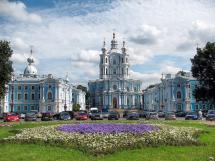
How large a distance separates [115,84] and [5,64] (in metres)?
96.0

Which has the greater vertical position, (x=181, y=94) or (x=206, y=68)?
(x=206, y=68)

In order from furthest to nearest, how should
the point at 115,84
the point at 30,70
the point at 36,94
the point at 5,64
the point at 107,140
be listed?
the point at 115,84, the point at 30,70, the point at 36,94, the point at 5,64, the point at 107,140

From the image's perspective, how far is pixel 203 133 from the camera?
26938 millimetres

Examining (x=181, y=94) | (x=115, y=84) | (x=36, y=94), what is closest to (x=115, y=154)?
(x=181, y=94)

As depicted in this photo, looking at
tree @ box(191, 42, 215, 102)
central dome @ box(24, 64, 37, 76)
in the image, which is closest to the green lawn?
tree @ box(191, 42, 215, 102)

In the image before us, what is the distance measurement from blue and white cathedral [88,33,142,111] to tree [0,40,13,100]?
9222cm

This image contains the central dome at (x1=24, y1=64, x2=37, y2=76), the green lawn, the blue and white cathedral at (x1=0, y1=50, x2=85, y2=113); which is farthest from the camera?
the central dome at (x1=24, y1=64, x2=37, y2=76)

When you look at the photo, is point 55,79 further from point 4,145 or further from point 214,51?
point 4,145

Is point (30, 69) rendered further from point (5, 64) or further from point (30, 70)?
point (5, 64)

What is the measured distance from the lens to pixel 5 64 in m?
48.4

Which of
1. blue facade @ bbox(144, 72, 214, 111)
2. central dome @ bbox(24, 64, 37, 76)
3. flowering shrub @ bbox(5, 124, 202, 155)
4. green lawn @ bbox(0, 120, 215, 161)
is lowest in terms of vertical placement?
green lawn @ bbox(0, 120, 215, 161)

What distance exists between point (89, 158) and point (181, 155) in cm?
392

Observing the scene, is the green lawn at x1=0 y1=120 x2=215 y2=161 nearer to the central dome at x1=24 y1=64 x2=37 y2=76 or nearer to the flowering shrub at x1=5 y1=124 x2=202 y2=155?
the flowering shrub at x1=5 y1=124 x2=202 y2=155

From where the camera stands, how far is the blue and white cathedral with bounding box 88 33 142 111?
14225 centimetres
